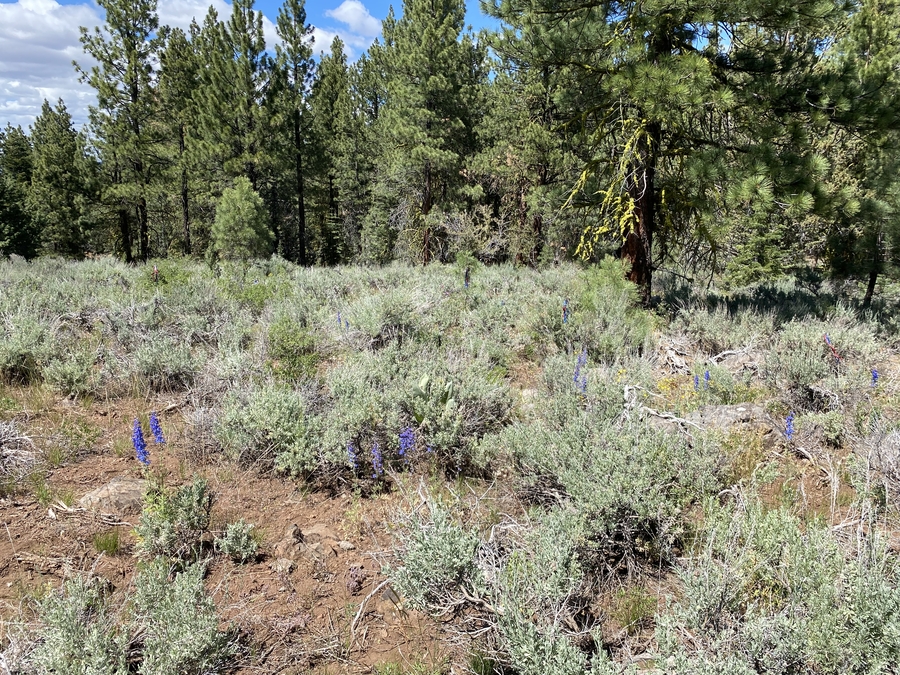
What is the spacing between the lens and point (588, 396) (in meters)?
3.80

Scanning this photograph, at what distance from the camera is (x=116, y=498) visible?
120 inches

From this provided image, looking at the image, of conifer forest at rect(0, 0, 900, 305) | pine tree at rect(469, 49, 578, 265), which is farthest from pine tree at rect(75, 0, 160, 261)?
pine tree at rect(469, 49, 578, 265)

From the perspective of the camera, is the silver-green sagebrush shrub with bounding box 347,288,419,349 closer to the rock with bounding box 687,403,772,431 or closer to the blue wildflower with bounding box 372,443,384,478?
the blue wildflower with bounding box 372,443,384,478

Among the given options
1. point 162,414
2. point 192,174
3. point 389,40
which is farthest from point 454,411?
point 389,40

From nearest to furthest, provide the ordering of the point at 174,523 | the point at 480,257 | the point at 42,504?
the point at 174,523
the point at 42,504
the point at 480,257

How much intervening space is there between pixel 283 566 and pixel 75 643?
3.18 feet

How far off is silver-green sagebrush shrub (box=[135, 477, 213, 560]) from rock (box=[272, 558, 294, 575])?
42 centimetres

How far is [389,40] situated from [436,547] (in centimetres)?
2524

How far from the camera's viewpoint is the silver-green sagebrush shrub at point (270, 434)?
346cm

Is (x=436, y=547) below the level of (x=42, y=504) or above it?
above

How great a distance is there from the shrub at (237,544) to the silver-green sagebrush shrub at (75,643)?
0.65 m

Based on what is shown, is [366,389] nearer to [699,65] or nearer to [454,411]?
[454,411]

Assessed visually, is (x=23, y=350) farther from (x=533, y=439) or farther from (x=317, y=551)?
(x=533, y=439)

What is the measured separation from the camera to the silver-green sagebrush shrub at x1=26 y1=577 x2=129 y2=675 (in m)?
1.79
